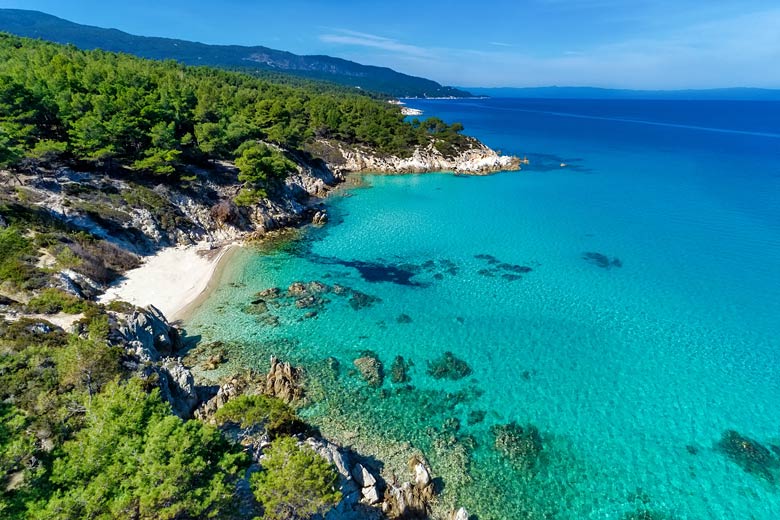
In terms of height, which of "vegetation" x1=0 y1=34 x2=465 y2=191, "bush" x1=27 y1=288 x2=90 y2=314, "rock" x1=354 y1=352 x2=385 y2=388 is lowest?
"rock" x1=354 y1=352 x2=385 y2=388

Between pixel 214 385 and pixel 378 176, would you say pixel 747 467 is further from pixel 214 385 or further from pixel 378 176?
pixel 378 176

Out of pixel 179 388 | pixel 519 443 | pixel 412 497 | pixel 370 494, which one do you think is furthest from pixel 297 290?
pixel 519 443

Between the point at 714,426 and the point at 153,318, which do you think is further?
the point at 153,318

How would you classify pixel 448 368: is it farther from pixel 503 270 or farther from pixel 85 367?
pixel 85 367

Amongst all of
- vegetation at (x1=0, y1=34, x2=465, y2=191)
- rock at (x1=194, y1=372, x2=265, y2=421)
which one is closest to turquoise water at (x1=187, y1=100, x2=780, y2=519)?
rock at (x1=194, y1=372, x2=265, y2=421)

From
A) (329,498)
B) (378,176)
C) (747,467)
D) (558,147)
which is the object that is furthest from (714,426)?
(558,147)

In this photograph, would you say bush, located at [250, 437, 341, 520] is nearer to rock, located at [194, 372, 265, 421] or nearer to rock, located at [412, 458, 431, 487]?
rock, located at [412, 458, 431, 487]

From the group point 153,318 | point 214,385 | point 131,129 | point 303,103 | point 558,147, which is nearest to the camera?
point 214,385
